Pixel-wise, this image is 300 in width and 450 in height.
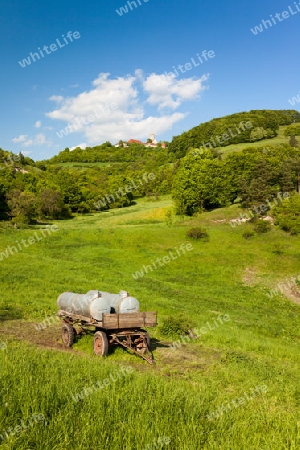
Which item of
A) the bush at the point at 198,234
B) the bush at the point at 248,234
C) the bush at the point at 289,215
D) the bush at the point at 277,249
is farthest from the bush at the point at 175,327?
the bush at the point at 289,215

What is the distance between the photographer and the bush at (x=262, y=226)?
50438 millimetres

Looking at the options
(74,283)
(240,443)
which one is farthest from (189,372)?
(74,283)

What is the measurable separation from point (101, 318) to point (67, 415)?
9.21 meters

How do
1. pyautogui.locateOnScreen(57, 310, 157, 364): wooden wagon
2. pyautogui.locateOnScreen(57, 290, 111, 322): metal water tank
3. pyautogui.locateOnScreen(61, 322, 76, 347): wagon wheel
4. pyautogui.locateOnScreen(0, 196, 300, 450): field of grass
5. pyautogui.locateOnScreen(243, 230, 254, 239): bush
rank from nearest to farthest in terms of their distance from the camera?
1. pyautogui.locateOnScreen(0, 196, 300, 450): field of grass
2. pyautogui.locateOnScreen(57, 310, 157, 364): wooden wagon
3. pyautogui.locateOnScreen(57, 290, 111, 322): metal water tank
4. pyautogui.locateOnScreen(61, 322, 76, 347): wagon wheel
5. pyautogui.locateOnScreen(243, 230, 254, 239): bush

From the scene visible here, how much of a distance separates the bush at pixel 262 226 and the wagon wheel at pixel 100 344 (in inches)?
1642

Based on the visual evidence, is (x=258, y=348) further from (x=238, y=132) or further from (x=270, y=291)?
(x=238, y=132)

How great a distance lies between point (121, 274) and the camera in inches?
1432

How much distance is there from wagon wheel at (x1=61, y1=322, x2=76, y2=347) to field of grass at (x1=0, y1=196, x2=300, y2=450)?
0.36m

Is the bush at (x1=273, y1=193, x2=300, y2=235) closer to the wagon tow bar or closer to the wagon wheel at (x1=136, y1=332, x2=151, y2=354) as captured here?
the wagon wheel at (x1=136, y1=332, x2=151, y2=354)

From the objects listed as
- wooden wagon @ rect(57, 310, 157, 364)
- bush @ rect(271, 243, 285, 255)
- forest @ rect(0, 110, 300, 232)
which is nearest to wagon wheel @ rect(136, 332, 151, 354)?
wooden wagon @ rect(57, 310, 157, 364)

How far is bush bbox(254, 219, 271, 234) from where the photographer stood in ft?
165

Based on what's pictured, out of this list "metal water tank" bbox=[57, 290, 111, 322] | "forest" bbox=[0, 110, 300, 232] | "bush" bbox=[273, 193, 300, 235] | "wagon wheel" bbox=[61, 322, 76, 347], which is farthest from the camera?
"forest" bbox=[0, 110, 300, 232]

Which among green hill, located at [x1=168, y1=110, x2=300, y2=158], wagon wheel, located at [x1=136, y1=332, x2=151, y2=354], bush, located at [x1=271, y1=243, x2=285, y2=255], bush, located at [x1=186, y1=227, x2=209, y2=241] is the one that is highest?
green hill, located at [x1=168, y1=110, x2=300, y2=158]

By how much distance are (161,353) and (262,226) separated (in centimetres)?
4020
